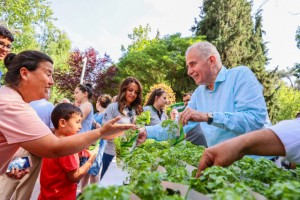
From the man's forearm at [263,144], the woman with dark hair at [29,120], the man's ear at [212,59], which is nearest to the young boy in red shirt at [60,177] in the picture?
the woman with dark hair at [29,120]

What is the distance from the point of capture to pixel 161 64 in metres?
24.7

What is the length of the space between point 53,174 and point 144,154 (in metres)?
1.24

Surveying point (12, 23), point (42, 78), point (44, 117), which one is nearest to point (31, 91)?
point (42, 78)

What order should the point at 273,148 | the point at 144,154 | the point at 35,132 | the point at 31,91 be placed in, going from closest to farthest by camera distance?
1. the point at 273,148
2. the point at 144,154
3. the point at 35,132
4. the point at 31,91

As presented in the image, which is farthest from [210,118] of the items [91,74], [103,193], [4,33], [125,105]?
[91,74]

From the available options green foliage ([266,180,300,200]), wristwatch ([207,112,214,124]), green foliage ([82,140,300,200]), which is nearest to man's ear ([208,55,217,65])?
wristwatch ([207,112,214,124])

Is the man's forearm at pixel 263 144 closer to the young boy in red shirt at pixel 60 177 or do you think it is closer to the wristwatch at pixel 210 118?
the wristwatch at pixel 210 118

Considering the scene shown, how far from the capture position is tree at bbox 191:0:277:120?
28.1 m

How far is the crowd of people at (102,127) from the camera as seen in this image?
1.12 meters

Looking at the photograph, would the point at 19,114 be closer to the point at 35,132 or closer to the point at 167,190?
the point at 35,132

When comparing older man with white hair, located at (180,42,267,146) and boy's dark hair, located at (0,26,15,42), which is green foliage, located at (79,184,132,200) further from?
boy's dark hair, located at (0,26,15,42)

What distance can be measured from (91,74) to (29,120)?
1001 inches

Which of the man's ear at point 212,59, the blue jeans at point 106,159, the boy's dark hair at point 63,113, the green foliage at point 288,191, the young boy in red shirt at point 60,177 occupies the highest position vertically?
the man's ear at point 212,59

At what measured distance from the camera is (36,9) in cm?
2245
